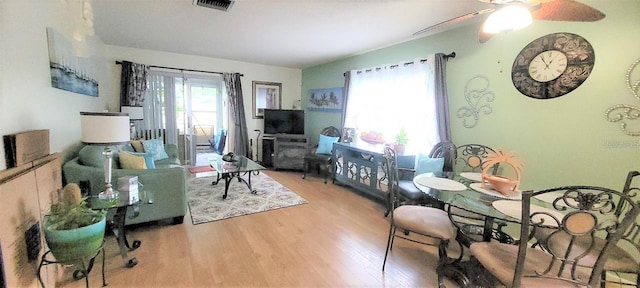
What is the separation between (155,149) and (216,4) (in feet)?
8.59

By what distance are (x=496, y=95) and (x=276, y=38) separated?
9.54 ft

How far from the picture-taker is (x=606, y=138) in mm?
2068

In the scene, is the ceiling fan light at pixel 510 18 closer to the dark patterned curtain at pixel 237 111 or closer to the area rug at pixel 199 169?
the dark patterned curtain at pixel 237 111

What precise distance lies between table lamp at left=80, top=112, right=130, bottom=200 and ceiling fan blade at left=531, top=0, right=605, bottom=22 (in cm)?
316

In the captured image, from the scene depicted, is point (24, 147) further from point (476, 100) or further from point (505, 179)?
point (476, 100)

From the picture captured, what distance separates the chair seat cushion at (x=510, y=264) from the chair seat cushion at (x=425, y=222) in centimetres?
26

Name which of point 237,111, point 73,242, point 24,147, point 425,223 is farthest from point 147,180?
point 237,111

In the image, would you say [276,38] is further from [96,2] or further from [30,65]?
[30,65]

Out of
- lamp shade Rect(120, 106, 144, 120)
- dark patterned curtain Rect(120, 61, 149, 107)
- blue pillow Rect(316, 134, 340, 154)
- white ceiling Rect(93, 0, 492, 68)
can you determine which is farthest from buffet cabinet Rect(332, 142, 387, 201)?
dark patterned curtain Rect(120, 61, 149, 107)

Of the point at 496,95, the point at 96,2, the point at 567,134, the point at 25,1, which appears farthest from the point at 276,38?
the point at 567,134

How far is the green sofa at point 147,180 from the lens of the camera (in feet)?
7.30

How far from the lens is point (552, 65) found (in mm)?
2305

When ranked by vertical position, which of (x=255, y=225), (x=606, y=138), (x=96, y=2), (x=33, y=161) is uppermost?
(x=96, y=2)

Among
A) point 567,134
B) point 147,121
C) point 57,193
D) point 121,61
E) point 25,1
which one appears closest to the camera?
point 25,1
